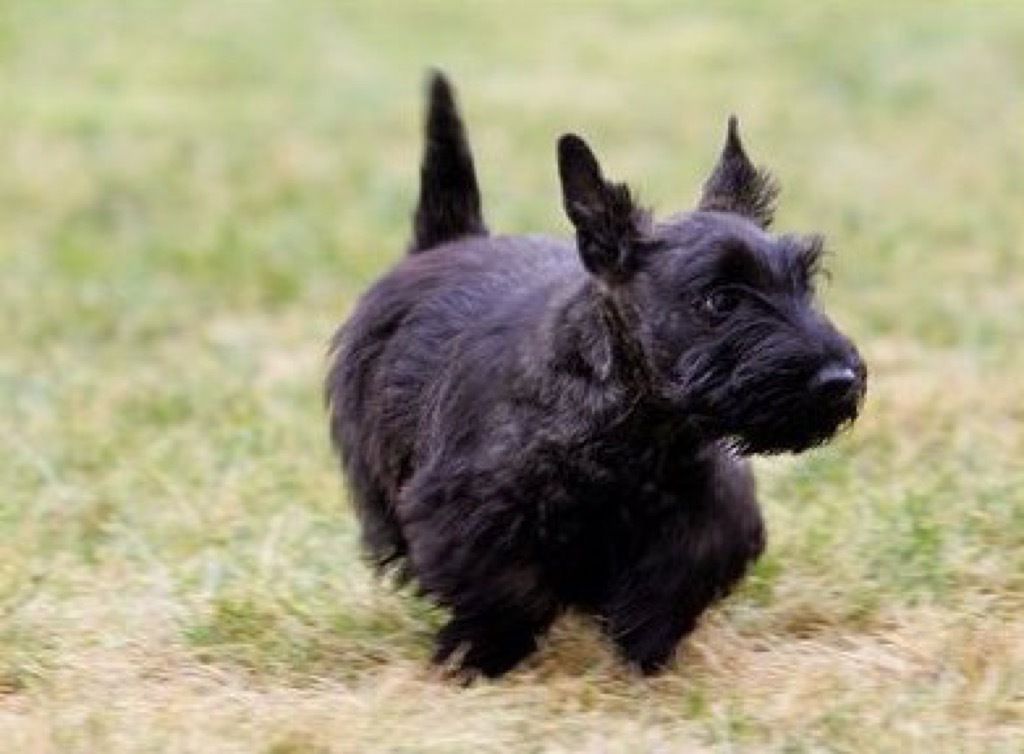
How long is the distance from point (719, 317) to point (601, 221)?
0.38m

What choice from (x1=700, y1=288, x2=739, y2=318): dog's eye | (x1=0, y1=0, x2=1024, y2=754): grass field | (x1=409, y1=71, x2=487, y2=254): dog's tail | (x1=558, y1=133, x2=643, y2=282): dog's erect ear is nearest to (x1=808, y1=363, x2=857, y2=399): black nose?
(x1=700, y1=288, x2=739, y2=318): dog's eye

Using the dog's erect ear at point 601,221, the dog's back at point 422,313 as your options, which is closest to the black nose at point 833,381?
the dog's erect ear at point 601,221

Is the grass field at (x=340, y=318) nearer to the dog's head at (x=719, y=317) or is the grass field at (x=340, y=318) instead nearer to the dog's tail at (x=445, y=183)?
the dog's head at (x=719, y=317)

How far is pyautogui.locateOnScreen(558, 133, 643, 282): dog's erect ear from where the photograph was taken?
505 centimetres

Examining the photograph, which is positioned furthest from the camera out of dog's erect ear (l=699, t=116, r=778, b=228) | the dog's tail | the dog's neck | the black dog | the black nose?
the dog's tail

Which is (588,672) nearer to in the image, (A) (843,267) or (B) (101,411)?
(B) (101,411)

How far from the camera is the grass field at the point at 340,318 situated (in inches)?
198

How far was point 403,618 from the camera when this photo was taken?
5.73m

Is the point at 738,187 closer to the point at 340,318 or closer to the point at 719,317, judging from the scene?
the point at 719,317

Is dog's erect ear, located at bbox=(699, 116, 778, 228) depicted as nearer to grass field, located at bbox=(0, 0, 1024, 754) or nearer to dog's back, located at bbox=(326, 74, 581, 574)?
dog's back, located at bbox=(326, 74, 581, 574)

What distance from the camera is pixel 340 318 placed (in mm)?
9820

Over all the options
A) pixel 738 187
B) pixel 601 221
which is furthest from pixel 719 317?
pixel 738 187

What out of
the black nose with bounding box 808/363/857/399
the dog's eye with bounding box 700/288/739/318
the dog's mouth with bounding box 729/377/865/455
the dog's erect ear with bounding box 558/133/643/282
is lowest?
the dog's mouth with bounding box 729/377/865/455

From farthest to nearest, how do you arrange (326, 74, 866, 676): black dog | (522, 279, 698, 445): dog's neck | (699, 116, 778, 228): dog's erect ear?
(699, 116, 778, 228): dog's erect ear < (522, 279, 698, 445): dog's neck < (326, 74, 866, 676): black dog
